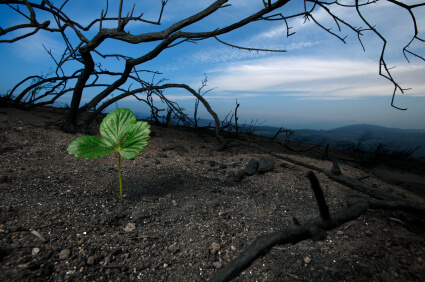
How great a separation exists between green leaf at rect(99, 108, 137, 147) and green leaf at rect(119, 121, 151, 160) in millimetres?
40

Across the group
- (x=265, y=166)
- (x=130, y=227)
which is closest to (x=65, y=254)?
(x=130, y=227)

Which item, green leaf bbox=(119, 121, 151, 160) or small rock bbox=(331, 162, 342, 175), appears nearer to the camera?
green leaf bbox=(119, 121, 151, 160)

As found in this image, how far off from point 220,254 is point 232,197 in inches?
25.9

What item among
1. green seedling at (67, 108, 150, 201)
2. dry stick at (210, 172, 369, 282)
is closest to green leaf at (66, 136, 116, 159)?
green seedling at (67, 108, 150, 201)

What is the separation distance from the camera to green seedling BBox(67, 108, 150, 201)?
4.89 ft

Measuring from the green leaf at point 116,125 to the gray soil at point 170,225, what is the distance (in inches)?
17.2

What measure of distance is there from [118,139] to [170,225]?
666mm

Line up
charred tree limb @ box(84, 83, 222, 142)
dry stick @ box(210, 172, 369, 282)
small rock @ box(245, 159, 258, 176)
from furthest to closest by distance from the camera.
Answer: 1. charred tree limb @ box(84, 83, 222, 142)
2. small rock @ box(245, 159, 258, 176)
3. dry stick @ box(210, 172, 369, 282)

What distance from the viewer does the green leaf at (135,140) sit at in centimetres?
152

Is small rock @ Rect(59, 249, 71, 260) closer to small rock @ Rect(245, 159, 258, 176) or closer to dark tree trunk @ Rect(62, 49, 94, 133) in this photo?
small rock @ Rect(245, 159, 258, 176)

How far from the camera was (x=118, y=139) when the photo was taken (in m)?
1.56

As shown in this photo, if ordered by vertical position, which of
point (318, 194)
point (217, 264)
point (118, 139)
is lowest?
point (217, 264)

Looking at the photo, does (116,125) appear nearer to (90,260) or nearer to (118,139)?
(118,139)

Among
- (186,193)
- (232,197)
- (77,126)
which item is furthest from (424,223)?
(77,126)
